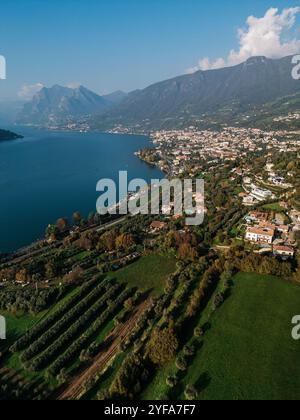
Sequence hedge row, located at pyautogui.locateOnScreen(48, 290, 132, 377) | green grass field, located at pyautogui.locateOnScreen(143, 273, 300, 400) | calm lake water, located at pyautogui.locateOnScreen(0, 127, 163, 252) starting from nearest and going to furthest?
green grass field, located at pyautogui.locateOnScreen(143, 273, 300, 400) → hedge row, located at pyautogui.locateOnScreen(48, 290, 132, 377) → calm lake water, located at pyautogui.locateOnScreen(0, 127, 163, 252)

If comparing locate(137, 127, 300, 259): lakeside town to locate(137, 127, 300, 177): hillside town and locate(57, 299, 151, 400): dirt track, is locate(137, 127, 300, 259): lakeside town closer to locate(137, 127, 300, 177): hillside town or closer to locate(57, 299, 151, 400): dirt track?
locate(137, 127, 300, 177): hillside town

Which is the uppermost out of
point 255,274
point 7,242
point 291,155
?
point 291,155

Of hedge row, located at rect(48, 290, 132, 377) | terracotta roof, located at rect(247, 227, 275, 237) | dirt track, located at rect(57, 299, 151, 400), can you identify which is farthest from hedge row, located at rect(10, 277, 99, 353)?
terracotta roof, located at rect(247, 227, 275, 237)

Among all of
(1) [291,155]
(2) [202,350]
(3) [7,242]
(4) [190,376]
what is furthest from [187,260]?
Answer: (1) [291,155]

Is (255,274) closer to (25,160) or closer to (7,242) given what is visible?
(7,242)

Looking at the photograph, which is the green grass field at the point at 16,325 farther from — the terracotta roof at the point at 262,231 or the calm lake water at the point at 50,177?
the terracotta roof at the point at 262,231
